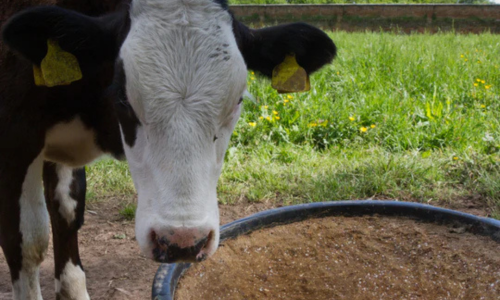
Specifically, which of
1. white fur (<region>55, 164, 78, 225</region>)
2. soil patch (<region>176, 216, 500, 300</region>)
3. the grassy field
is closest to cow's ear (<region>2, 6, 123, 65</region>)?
soil patch (<region>176, 216, 500, 300</region>)

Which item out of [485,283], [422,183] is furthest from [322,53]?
[422,183]

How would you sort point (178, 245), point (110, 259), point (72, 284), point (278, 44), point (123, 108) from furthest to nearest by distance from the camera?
point (110, 259) → point (72, 284) → point (278, 44) → point (123, 108) → point (178, 245)

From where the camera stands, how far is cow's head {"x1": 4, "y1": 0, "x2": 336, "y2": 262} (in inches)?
58.9

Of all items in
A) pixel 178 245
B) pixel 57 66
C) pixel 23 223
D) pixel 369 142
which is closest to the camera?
pixel 178 245

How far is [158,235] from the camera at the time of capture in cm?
147

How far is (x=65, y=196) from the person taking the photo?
2711mm

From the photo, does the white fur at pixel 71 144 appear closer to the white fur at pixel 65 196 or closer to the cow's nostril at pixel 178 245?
the white fur at pixel 65 196

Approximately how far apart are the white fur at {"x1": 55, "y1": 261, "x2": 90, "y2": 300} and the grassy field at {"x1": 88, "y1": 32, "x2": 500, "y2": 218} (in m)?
0.81

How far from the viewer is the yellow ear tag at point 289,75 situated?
6.95 ft

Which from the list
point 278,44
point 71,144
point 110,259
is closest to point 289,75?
point 278,44

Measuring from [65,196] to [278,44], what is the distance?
136cm

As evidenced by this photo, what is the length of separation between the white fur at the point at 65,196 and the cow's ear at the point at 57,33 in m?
0.98

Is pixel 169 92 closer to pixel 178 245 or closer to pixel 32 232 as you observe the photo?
pixel 178 245

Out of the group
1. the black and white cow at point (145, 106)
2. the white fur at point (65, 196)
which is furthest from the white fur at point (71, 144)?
the white fur at point (65, 196)
